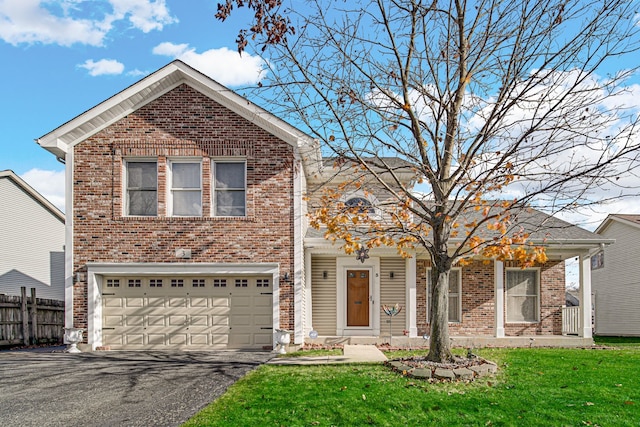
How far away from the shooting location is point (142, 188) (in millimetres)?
14508

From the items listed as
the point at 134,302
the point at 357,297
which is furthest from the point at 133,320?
the point at 357,297

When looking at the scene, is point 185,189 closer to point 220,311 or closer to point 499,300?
point 220,311

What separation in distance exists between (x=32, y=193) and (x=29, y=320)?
850cm

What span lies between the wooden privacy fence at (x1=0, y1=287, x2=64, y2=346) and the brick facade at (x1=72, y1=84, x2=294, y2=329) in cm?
326

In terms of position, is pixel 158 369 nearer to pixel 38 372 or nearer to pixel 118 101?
pixel 38 372

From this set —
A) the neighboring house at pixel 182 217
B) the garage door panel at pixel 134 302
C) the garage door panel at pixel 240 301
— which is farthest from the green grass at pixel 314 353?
the garage door panel at pixel 134 302

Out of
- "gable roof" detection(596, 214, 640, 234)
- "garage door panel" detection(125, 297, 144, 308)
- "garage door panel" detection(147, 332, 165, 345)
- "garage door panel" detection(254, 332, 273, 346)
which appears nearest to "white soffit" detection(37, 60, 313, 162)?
"garage door panel" detection(125, 297, 144, 308)

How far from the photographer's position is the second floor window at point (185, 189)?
14547mm

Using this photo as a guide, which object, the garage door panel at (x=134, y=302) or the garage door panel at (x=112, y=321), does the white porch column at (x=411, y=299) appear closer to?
the garage door panel at (x=134, y=302)

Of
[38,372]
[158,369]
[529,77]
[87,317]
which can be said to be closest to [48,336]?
[87,317]

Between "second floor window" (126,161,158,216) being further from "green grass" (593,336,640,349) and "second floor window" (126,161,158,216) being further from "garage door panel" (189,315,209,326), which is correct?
"green grass" (593,336,640,349)

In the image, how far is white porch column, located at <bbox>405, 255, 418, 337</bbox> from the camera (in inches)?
636

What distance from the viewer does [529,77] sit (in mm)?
9445

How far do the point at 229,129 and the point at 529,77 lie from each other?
7.77m
